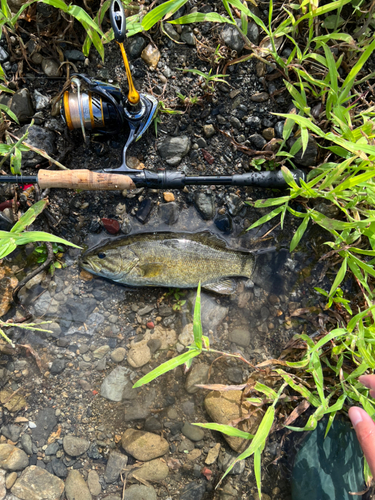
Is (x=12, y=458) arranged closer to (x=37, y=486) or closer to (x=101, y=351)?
(x=37, y=486)

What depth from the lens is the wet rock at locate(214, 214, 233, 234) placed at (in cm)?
346

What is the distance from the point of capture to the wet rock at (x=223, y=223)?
3459 millimetres

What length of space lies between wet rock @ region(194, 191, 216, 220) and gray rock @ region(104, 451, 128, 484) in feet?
8.99

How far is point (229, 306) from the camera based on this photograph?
353 cm

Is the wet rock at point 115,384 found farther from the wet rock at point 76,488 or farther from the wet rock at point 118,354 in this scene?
the wet rock at point 76,488

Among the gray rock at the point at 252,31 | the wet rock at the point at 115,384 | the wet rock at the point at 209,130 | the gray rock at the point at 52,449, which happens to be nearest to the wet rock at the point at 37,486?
the gray rock at the point at 52,449

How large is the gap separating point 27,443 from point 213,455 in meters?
1.98

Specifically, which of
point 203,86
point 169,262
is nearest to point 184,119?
point 203,86

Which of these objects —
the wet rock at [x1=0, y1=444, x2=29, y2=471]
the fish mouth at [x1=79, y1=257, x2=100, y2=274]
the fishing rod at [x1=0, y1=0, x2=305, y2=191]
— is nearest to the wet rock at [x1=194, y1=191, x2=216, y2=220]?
the fishing rod at [x1=0, y1=0, x2=305, y2=191]

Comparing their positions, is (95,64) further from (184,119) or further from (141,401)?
(141,401)

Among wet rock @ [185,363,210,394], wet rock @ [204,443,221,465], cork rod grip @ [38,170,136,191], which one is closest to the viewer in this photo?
cork rod grip @ [38,170,136,191]

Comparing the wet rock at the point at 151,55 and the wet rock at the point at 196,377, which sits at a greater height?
the wet rock at the point at 151,55

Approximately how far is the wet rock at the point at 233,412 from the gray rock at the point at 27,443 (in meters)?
1.93

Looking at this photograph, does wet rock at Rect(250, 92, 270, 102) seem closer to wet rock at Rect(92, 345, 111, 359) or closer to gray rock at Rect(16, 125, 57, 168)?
gray rock at Rect(16, 125, 57, 168)
